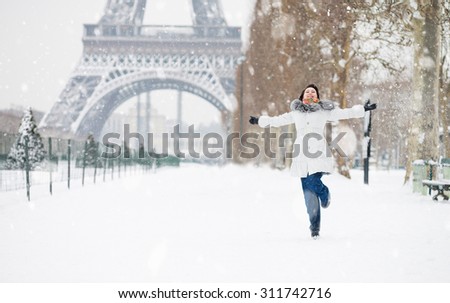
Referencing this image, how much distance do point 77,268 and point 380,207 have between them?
6.15 metres

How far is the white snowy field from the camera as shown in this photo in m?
3.95

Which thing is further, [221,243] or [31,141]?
[31,141]

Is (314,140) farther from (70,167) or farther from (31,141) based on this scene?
(31,141)

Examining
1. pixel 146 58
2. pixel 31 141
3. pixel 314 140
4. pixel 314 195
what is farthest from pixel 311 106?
pixel 146 58

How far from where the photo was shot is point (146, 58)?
5422cm

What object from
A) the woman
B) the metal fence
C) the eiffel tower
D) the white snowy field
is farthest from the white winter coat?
the eiffel tower

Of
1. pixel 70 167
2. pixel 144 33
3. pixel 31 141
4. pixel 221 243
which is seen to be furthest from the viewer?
pixel 144 33

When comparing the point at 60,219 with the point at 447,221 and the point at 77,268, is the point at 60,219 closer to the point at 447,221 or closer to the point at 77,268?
the point at 77,268

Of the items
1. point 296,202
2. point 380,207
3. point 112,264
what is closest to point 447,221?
point 380,207

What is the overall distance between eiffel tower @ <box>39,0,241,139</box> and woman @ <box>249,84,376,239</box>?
144ft

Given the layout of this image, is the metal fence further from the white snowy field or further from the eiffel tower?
the eiffel tower

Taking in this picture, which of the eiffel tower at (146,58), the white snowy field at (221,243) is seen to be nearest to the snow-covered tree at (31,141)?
the white snowy field at (221,243)

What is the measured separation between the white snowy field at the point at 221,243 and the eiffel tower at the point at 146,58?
41.4 metres

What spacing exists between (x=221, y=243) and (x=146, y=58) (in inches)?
1982
